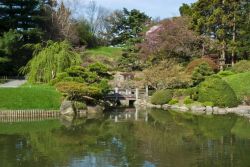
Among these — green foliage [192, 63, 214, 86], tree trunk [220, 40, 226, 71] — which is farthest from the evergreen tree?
green foliage [192, 63, 214, 86]

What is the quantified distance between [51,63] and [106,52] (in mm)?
21096

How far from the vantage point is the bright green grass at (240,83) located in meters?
30.3

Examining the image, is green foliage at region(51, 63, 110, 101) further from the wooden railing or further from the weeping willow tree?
the weeping willow tree

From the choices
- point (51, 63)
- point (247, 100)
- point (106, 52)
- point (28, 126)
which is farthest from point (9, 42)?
point (247, 100)

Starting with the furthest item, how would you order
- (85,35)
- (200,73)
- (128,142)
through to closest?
(85,35)
(200,73)
(128,142)

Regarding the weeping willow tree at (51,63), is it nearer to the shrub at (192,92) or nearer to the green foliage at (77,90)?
the green foliage at (77,90)

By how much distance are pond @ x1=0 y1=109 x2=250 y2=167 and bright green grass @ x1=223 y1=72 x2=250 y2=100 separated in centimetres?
578

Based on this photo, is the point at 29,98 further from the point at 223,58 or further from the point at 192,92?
the point at 223,58

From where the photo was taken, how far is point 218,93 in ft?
93.6

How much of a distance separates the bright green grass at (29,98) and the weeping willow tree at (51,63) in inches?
171

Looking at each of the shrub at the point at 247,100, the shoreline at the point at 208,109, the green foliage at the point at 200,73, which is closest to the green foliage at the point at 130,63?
the green foliage at the point at 200,73

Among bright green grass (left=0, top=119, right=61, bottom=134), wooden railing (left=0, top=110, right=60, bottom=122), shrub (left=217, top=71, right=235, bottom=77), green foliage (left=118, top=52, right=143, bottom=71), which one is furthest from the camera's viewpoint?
green foliage (left=118, top=52, right=143, bottom=71)

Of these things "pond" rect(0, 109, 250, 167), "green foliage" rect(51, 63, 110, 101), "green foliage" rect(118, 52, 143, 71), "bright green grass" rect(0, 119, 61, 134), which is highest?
"green foliage" rect(118, 52, 143, 71)

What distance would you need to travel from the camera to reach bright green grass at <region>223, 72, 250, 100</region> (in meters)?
30.3
